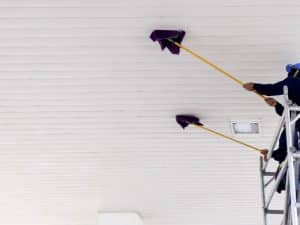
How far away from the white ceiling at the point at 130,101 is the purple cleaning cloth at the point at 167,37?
0.04 m

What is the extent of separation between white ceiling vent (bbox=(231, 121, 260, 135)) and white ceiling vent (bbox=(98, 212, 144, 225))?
2387 mm

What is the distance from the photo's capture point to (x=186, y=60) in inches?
150

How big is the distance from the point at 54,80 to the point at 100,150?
4.05 ft

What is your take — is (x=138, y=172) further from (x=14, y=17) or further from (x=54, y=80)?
(x=14, y=17)

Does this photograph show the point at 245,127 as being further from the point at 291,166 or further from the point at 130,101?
the point at 291,166

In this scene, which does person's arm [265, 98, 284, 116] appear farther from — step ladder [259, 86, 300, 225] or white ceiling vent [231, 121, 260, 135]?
white ceiling vent [231, 121, 260, 135]

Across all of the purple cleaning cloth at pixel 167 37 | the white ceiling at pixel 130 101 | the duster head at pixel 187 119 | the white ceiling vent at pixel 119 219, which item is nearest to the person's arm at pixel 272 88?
the white ceiling at pixel 130 101

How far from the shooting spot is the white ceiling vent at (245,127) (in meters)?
4.56

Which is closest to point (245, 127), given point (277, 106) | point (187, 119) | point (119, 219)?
point (187, 119)

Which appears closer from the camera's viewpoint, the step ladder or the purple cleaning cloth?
the step ladder

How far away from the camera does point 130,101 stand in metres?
4.32

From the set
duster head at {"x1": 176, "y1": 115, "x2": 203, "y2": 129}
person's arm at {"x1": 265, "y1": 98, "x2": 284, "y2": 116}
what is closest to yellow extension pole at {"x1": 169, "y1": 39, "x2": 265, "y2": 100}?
person's arm at {"x1": 265, "y1": 98, "x2": 284, "y2": 116}

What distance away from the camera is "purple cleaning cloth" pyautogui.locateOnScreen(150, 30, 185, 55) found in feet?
11.5

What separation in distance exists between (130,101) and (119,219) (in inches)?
108
